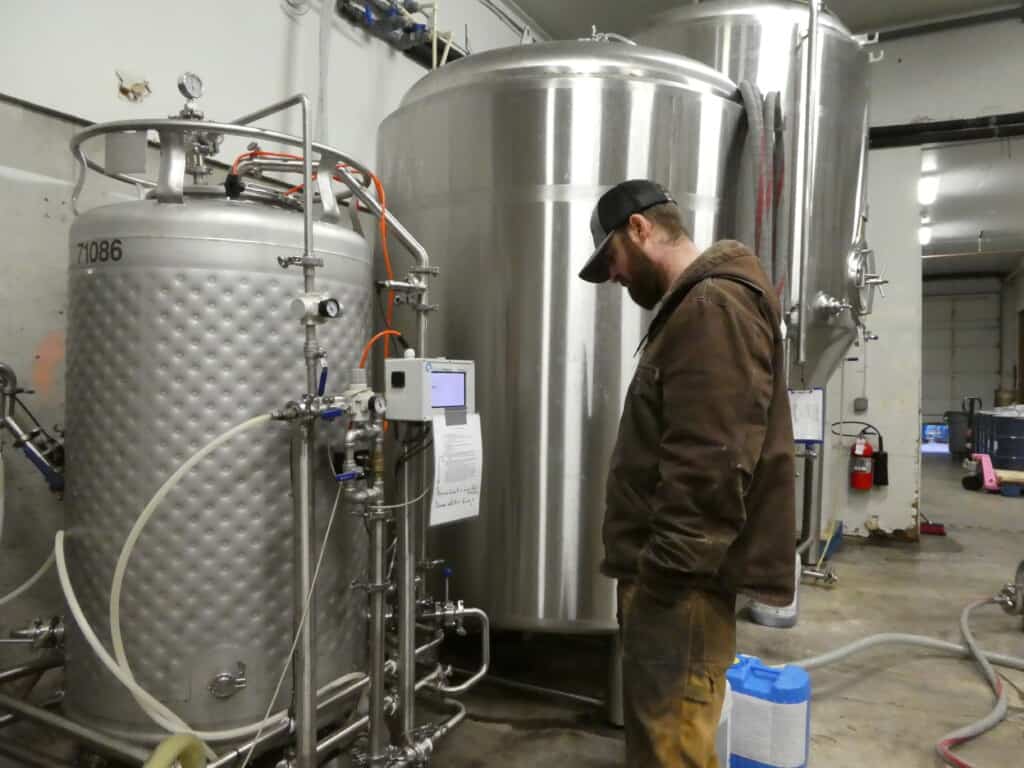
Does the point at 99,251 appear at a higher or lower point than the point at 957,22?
lower

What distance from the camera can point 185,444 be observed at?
3.90ft

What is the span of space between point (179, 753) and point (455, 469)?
68 cm

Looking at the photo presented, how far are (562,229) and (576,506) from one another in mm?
716

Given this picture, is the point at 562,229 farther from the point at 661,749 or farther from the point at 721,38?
the point at 721,38

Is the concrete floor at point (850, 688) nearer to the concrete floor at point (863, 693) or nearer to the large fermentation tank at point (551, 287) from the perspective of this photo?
the concrete floor at point (863, 693)

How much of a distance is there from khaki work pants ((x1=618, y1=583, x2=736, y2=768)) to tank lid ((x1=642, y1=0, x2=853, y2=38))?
239 cm

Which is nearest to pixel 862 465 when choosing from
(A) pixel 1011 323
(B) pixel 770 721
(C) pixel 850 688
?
(C) pixel 850 688

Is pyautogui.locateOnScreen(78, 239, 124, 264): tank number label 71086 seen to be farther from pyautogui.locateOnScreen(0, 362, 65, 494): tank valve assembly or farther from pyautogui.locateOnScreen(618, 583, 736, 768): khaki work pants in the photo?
pyautogui.locateOnScreen(618, 583, 736, 768): khaki work pants

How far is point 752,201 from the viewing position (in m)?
1.96

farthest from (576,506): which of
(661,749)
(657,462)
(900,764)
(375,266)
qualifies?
(900,764)

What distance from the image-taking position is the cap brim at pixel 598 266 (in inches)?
53.7

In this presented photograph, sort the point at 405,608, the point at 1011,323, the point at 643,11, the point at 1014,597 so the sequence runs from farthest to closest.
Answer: the point at 1011,323, the point at 643,11, the point at 1014,597, the point at 405,608

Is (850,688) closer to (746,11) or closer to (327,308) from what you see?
(327,308)

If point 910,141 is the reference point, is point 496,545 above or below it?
below
